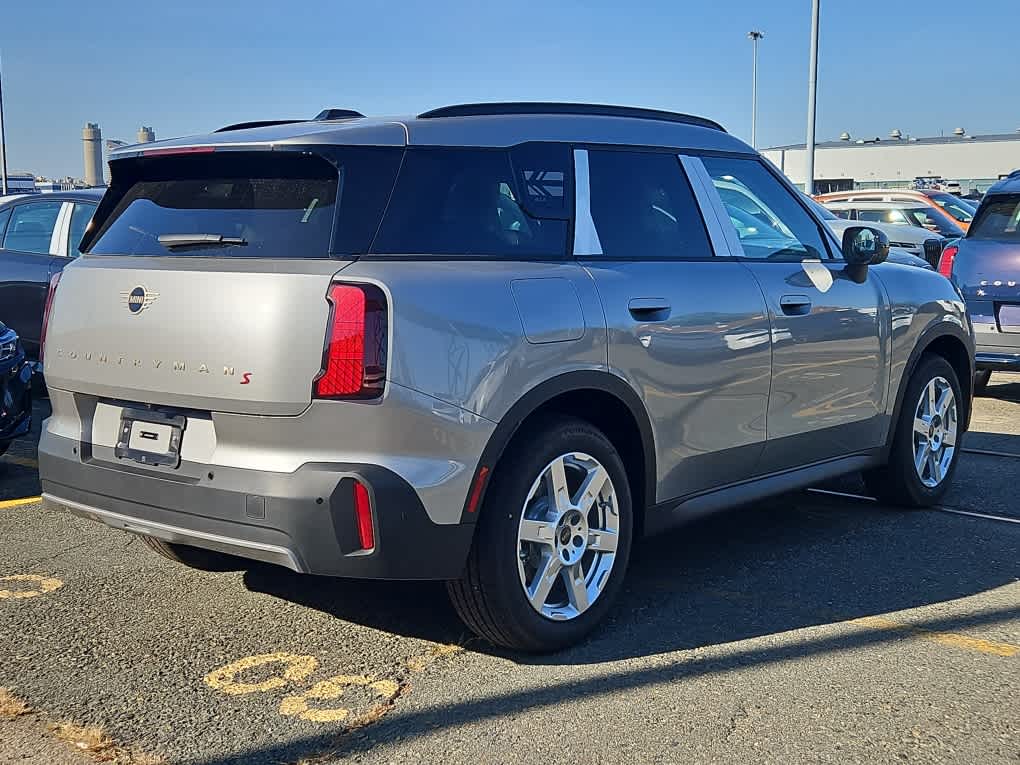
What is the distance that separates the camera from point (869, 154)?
7800cm

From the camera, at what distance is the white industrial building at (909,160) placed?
7300 centimetres

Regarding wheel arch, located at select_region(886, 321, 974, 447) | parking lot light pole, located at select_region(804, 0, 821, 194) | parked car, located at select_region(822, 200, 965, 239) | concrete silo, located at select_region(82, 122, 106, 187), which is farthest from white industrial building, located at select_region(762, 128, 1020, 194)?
wheel arch, located at select_region(886, 321, 974, 447)

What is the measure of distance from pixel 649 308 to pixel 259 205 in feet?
4.67

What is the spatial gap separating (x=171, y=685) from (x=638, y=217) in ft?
7.72

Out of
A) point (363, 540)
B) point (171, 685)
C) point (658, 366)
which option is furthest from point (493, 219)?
point (171, 685)

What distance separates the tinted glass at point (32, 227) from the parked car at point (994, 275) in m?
7.19

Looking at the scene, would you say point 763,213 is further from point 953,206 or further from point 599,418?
point 953,206

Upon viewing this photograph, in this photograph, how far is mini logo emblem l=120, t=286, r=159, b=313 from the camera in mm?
3730

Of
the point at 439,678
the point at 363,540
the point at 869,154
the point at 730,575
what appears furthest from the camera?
the point at 869,154

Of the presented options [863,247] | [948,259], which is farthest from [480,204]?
[948,259]

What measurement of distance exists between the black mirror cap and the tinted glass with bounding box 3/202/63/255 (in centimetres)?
646

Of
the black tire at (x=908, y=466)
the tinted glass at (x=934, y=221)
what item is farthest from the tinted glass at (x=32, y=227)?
the tinted glass at (x=934, y=221)

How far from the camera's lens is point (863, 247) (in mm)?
5309

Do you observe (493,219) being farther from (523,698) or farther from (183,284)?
(523,698)
